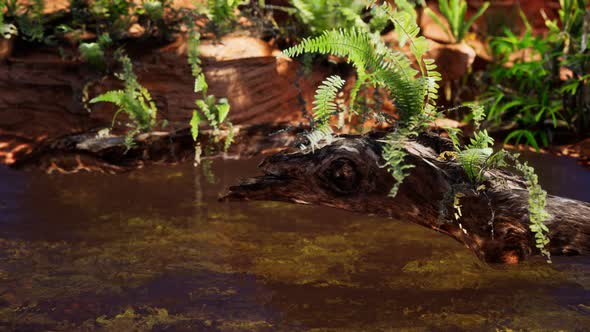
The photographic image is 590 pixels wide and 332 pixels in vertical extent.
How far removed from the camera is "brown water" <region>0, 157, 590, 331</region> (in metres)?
3.26

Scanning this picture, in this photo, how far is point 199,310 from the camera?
11.0 feet

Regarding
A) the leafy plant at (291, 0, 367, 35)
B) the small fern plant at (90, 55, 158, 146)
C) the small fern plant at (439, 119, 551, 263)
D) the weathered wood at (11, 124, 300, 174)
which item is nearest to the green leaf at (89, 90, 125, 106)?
the small fern plant at (90, 55, 158, 146)

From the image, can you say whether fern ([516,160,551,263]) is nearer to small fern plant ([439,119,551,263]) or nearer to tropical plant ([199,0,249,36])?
small fern plant ([439,119,551,263])

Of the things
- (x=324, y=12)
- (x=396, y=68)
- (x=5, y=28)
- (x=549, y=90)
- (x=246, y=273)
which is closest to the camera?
(x=246, y=273)

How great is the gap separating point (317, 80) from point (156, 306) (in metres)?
4.03

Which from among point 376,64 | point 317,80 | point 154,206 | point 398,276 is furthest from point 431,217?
point 317,80

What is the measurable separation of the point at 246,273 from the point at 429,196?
123 centimetres

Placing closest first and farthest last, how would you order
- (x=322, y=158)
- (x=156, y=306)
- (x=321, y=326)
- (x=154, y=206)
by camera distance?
(x=321, y=326)
(x=156, y=306)
(x=322, y=158)
(x=154, y=206)

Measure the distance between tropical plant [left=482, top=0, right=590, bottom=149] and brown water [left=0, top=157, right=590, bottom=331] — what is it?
201cm

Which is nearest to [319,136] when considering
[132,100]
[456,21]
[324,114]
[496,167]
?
[324,114]

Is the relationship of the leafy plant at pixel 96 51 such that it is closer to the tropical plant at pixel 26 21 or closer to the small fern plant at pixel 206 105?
the tropical plant at pixel 26 21

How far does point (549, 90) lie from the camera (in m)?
7.49

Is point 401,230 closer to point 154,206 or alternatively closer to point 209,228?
point 209,228

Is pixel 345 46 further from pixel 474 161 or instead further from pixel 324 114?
pixel 474 161
